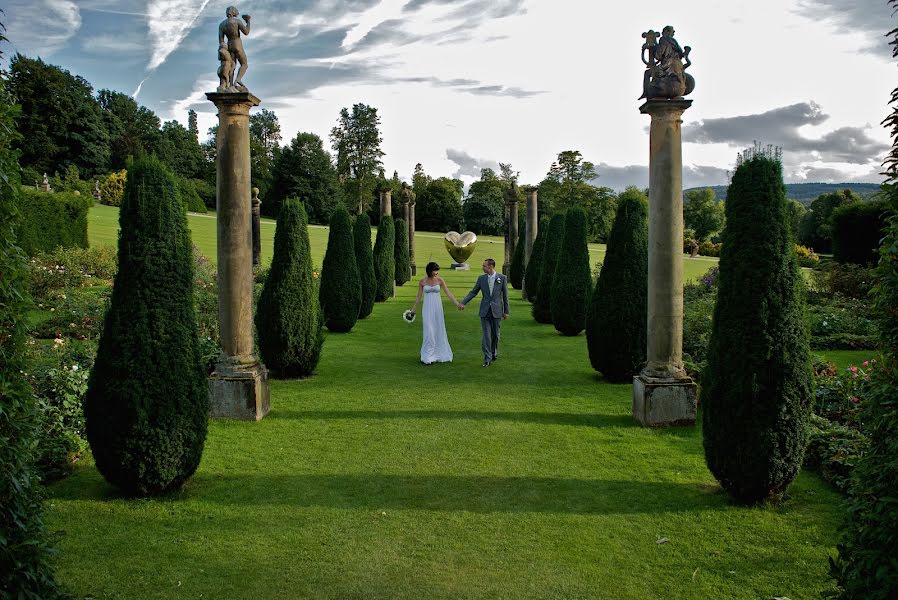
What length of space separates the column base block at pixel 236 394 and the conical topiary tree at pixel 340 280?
25.3 feet

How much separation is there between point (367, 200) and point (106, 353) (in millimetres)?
67500

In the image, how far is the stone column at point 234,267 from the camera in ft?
29.7

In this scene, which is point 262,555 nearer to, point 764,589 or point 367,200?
point 764,589

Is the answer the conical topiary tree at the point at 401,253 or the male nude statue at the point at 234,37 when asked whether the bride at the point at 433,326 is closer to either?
the male nude statue at the point at 234,37

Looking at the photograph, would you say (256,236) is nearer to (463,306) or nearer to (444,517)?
(463,306)

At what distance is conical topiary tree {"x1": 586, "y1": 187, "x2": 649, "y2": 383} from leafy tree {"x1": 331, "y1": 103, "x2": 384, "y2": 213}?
2467 inches

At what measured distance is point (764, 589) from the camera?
480 cm

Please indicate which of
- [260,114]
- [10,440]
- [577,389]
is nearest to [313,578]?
[10,440]

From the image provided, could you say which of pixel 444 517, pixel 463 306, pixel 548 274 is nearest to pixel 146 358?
pixel 444 517

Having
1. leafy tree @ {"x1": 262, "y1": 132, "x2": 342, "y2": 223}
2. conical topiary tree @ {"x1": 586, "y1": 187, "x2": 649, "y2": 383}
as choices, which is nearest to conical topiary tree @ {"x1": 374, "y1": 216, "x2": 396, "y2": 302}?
conical topiary tree @ {"x1": 586, "y1": 187, "x2": 649, "y2": 383}

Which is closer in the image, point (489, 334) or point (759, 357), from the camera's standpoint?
point (759, 357)

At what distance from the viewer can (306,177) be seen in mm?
66000

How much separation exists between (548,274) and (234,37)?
12233 millimetres

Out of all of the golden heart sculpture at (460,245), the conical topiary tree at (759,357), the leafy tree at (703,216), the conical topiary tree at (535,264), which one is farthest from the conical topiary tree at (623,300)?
the leafy tree at (703,216)
